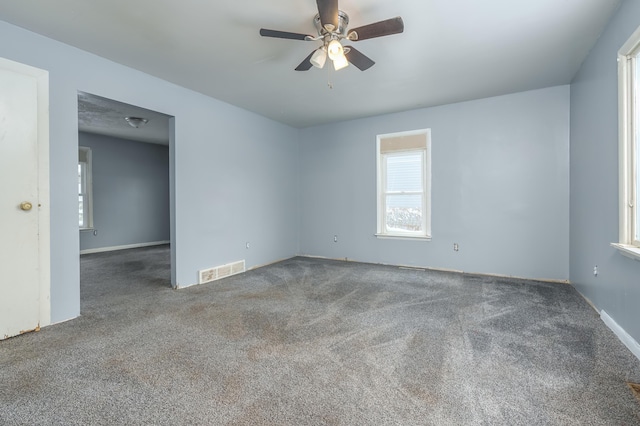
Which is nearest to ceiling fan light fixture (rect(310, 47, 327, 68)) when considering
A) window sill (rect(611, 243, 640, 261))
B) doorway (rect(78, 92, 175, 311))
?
window sill (rect(611, 243, 640, 261))

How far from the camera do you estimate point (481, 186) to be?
430cm

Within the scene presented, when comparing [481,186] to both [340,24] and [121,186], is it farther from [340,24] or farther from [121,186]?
[121,186]

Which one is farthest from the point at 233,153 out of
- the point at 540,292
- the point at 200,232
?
the point at 540,292

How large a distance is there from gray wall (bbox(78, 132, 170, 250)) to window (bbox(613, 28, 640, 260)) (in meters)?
8.11

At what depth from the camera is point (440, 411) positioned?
1.52 meters

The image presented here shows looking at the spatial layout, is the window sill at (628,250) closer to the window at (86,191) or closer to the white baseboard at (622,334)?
the white baseboard at (622,334)

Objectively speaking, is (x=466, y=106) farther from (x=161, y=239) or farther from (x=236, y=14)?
(x=161, y=239)

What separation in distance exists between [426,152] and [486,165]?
0.86 meters

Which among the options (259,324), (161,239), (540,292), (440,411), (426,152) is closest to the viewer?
(440,411)

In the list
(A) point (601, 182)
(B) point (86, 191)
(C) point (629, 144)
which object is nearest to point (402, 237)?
(A) point (601, 182)

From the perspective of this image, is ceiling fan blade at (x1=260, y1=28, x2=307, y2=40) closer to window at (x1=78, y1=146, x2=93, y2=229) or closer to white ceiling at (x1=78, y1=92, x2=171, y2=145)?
white ceiling at (x1=78, y1=92, x2=171, y2=145)

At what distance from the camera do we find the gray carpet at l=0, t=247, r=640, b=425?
1525 millimetres

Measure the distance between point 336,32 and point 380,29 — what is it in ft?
1.13

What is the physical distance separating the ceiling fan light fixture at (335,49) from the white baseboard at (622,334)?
2.87 meters
